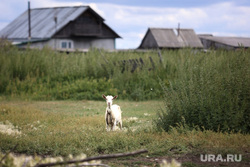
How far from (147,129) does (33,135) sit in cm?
272

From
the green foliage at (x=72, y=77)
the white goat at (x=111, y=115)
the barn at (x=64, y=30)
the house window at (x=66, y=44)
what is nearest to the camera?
the white goat at (x=111, y=115)

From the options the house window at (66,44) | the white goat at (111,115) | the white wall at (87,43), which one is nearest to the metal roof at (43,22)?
the white wall at (87,43)

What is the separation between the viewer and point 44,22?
147 feet

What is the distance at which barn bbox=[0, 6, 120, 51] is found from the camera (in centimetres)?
4181

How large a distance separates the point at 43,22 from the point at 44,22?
0.25 metres

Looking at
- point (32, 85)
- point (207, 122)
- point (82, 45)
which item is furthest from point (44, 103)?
point (82, 45)

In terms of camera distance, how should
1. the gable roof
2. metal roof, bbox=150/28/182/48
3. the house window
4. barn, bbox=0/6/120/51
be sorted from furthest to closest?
metal roof, bbox=150/28/182/48
the house window
the gable roof
barn, bbox=0/6/120/51

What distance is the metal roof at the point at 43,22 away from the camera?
4244 cm

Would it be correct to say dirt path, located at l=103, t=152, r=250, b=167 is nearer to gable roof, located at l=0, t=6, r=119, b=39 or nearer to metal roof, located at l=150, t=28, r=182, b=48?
gable roof, located at l=0, t=6, r=119, b=39

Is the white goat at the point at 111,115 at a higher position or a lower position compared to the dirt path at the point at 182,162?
higher

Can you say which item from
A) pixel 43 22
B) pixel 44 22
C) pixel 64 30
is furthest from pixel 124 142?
pixel 43 22

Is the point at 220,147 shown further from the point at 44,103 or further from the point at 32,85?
the point at 32,85

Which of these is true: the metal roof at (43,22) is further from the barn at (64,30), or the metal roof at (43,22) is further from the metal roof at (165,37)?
the metal roof at (165,37)

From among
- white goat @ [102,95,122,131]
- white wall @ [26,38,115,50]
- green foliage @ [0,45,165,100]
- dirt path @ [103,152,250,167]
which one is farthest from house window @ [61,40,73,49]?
dirt path @ [103,152,250,167]
